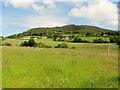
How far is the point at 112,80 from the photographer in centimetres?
1288

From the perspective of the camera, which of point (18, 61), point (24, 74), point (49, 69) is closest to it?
point (24, 74)

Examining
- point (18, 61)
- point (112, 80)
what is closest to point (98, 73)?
point (112, 80)

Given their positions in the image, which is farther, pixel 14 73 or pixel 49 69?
pixel 49 69

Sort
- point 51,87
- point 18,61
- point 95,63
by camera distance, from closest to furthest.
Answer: point 51,87 → point 18,61 → point 95,63

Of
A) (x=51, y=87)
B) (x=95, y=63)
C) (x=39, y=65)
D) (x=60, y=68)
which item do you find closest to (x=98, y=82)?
(x=51, y=87)

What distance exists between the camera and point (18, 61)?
17000 millimetres

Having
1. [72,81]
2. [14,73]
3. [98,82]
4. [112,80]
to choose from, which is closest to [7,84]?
[14,73]

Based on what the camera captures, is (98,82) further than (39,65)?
No

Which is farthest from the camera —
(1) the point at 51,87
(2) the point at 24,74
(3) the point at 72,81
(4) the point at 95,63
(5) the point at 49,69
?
(4) the point at 95,63

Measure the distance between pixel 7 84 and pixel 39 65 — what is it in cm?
429

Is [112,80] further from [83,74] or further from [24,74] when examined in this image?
[24,74]

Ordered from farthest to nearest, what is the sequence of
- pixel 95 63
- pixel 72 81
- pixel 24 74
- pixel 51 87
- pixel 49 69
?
pixel 95 63
pixel 49 69
pixel 24 74
pixel 72 81
pixel 51 87

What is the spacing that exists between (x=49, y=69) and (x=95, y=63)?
4.26 m

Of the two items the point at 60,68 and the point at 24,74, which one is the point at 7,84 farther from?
the point at 60,68
